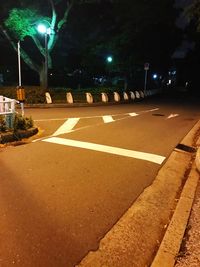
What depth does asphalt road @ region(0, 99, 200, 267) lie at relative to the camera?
349 cm

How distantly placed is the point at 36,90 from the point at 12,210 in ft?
53.5

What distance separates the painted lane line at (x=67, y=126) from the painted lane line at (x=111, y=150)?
1.17m

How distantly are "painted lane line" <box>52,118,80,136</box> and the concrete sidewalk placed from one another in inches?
189

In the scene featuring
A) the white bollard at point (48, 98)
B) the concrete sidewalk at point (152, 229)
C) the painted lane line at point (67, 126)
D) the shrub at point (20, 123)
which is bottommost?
the concrete sidewalk at point (152, 229)

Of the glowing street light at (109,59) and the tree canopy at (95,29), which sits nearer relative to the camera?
the tree canopy at (95,29)

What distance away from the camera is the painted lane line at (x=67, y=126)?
33.1 ft

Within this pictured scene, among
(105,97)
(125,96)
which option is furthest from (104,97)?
(125,96)

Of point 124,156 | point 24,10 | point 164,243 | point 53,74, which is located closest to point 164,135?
point 124,156

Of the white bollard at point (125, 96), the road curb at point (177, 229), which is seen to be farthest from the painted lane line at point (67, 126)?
the white bollard at point (125, 96)

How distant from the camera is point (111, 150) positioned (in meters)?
7.72

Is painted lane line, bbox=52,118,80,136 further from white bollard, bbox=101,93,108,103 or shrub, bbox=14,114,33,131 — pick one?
white bollard, bbox=101,93,108,103

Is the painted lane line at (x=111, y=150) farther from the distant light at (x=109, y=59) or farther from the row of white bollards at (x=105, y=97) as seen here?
the distant light at (x=109, y=59)

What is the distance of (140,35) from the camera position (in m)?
29.1

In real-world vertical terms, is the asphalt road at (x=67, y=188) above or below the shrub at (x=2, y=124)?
below
